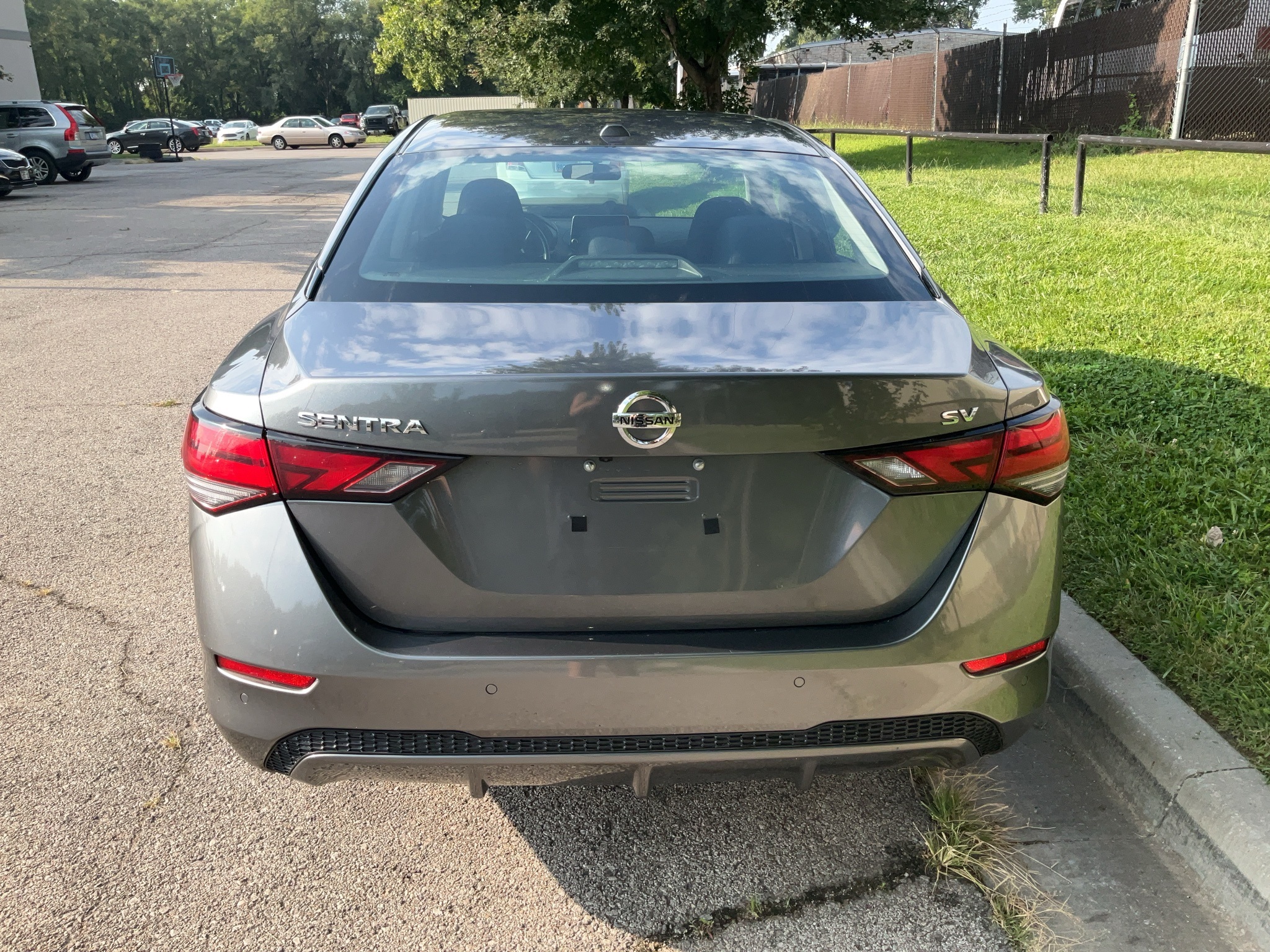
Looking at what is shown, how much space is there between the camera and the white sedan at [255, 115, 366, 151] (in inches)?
2099

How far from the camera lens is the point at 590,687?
2.00 metres

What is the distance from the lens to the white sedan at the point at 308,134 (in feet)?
175

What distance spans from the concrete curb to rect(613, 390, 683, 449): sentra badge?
162 centimetres

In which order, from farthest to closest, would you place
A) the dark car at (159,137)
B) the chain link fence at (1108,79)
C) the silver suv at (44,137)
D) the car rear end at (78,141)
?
the dark car at (159,137)
the car rear end at (78,141)
the silver suv at (44,137)
the chain link fence at (1108,79)

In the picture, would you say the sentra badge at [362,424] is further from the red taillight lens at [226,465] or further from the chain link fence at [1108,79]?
the chain link fence at [1108,79]

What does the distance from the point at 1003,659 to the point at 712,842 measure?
34.8 inches

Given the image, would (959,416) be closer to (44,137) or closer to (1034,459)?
(1034,459)

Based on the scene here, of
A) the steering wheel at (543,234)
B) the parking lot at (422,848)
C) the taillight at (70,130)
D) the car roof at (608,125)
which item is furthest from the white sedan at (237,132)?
the steering wheel at (543,234)

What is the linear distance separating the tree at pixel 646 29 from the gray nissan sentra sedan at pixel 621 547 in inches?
745

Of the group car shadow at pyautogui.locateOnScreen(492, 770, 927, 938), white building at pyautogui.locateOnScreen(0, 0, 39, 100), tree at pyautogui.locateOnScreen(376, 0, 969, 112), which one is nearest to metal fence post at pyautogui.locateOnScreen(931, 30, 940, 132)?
tree at pyautogui.locateOnScreen(376, 0, 969, 112)

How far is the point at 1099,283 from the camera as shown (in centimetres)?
764

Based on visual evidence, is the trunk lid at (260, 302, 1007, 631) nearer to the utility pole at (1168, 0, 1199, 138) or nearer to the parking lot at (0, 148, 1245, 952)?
the parking lot at (0, 148, 1245, 952)

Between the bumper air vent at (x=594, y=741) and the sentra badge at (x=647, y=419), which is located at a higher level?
the sentra badge at (x=647, y=419)

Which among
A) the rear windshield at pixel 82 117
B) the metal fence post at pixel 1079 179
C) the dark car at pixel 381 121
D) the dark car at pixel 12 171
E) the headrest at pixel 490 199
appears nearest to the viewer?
the headrest at pixel 490 199
